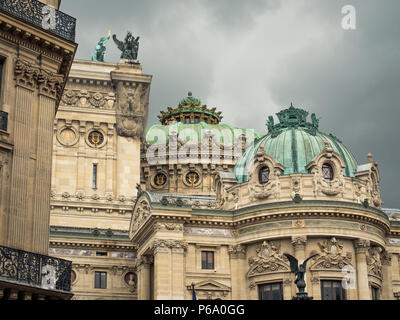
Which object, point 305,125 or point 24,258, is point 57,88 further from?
point 305,125

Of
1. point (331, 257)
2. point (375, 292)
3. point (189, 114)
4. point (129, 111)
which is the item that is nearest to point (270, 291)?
point (331, 257)

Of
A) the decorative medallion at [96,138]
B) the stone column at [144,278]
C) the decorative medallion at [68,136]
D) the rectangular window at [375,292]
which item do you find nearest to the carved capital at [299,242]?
the rectangular window at [375,292]

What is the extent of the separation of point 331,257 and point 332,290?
2.32 m

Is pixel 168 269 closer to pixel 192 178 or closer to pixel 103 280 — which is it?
pixel 103 280

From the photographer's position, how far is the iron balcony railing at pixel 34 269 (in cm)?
2975

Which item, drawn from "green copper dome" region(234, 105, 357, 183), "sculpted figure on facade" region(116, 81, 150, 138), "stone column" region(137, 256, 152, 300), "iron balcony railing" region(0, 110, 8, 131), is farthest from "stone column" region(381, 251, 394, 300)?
"iron balcony railing" region(0, 110, 8, 131)

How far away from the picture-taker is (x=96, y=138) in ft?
257

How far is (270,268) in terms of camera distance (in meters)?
60.7

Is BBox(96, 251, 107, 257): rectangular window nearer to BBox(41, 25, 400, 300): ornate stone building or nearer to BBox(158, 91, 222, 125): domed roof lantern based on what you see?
BBox(41, 25, 400, 300): ornate stone building

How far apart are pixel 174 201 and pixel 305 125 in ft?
42.2

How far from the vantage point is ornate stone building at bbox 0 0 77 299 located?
32000 mm

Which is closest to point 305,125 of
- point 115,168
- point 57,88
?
point 115,168

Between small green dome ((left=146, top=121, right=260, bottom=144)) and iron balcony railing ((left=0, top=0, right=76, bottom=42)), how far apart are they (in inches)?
2185

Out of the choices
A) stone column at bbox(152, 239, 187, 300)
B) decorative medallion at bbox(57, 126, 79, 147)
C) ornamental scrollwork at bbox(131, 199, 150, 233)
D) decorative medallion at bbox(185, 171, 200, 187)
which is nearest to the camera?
stone column at bbox(152, 239, 187, 300)
